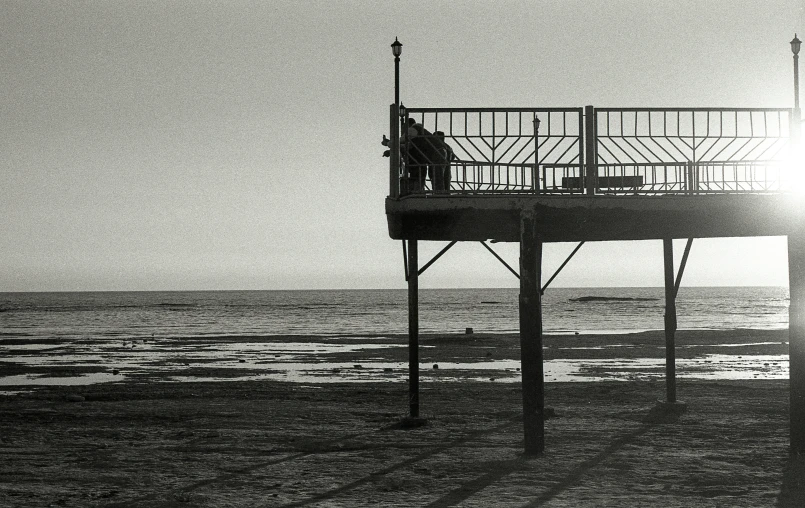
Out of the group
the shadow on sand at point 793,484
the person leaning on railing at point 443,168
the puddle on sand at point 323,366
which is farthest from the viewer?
Answer: the puddle on sand at point 323,366

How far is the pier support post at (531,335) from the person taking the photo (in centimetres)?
1267

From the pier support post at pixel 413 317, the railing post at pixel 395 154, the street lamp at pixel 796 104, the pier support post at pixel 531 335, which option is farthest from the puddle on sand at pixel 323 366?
the street lamp at pixel 796 104

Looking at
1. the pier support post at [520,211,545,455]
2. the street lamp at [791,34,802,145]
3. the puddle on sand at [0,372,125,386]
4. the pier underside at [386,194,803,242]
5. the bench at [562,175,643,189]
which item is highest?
the street lamp at [791,34,802,145]

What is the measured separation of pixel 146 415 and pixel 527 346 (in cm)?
841

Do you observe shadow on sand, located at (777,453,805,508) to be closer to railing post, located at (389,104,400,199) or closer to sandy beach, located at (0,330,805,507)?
sandy beach, located at (0,330,805,507)

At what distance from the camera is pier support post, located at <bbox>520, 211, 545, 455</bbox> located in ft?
41.6

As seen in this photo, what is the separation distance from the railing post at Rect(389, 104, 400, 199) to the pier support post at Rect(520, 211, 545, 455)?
182cm

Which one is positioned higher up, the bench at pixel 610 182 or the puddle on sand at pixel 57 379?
the bench at pixel 610 182

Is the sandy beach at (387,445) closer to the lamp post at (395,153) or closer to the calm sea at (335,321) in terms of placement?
the lamp post at (395,153)

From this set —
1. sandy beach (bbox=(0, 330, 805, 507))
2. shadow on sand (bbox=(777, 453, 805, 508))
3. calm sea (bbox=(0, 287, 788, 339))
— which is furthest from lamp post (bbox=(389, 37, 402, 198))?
calm sea (bbox=(0, 287, 788, 339))

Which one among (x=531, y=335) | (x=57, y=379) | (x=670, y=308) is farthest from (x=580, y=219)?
(x=57, y=379)

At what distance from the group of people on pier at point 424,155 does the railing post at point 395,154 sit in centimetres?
13

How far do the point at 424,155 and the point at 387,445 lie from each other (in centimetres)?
451

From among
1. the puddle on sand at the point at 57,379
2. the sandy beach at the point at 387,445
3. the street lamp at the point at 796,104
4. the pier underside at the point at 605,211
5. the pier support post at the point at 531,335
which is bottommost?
the puddle on sand at the point at 57,379
